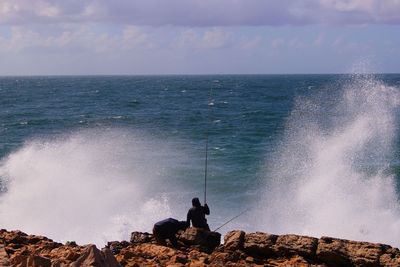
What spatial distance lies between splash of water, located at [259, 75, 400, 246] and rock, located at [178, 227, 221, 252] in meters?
8.16

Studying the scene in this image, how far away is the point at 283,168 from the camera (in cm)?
2609

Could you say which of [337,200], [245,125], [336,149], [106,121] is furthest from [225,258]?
[106,121]

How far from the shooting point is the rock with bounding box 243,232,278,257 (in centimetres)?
946

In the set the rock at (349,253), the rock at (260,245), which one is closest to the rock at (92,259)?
the rock at (260,245)

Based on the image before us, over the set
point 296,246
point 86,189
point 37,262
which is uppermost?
point 37,262

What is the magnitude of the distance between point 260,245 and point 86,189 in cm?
1376

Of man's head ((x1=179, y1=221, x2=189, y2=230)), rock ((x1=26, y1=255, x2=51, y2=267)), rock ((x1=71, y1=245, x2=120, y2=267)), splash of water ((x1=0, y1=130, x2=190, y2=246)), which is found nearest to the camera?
rock ((x1=71, y1=245, x2=120, y2=267))

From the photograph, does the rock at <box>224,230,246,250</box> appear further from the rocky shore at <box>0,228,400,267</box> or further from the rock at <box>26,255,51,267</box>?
the rock at <box>26,255,51,267</box>

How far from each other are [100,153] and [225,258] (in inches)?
832

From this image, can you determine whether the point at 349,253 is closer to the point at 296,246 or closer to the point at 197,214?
the point at 296,246

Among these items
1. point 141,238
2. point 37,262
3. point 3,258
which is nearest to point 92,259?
point 37,262

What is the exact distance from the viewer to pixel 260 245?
31.1 feet

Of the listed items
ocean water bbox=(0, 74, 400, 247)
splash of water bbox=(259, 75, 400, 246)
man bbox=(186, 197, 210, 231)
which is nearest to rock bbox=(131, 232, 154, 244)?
man bbox=(186, 197, 210, 231)

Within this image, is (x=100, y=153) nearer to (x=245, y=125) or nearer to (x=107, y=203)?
(x=107, y=203)
